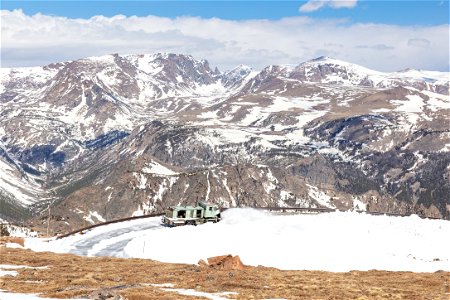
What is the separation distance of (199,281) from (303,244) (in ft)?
78.1

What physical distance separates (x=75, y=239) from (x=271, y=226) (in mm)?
27662

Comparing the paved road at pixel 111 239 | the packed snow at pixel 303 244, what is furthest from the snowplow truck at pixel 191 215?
the packed snow at pixel 303 244

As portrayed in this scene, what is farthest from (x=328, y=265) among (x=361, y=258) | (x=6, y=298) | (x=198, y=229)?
(x=6, y=298)

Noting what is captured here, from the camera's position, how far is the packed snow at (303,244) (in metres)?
57.4

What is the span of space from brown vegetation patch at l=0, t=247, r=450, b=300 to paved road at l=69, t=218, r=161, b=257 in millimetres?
12611

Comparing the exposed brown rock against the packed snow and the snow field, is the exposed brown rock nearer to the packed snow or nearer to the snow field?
the packed snow

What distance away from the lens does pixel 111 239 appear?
71.9 m

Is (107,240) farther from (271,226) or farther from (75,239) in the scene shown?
(271,226)

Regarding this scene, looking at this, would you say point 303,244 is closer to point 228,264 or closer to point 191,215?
point 228,264

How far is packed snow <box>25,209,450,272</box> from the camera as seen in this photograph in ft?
188

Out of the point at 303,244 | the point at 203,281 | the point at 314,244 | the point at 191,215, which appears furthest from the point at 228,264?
the point at 191,215

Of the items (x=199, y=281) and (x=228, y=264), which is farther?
(x=228, y=264)

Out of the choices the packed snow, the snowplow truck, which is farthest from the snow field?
the snowplow truck

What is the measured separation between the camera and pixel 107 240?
71500 mm
